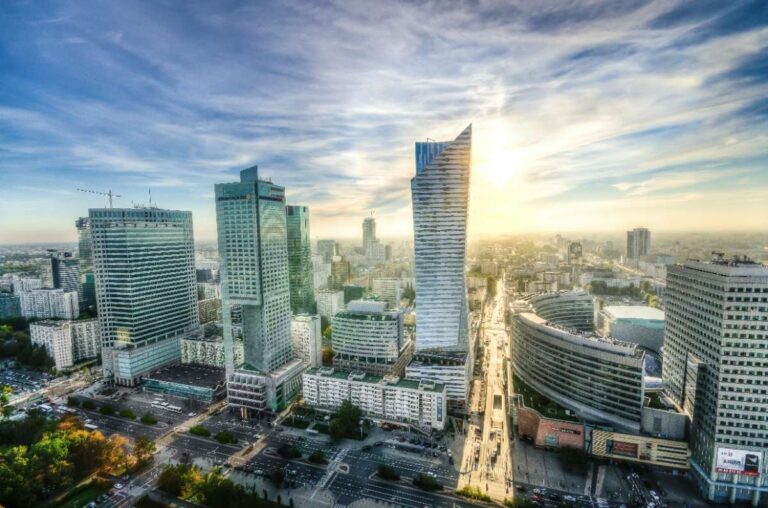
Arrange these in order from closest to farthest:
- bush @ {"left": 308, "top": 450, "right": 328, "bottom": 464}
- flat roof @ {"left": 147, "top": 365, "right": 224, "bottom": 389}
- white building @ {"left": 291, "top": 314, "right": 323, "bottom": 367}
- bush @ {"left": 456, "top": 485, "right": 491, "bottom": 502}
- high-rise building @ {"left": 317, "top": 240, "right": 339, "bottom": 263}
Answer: bush @ {"left": 456, "top": 485, "right": 491, "bottom": 502} → bush @ {"left": 308, "top": 450, "right": 328, "bottom": 464} → flat roof @ {"left": 147, "top": 365, "right": 224, "bottom": 389} → white building @ {"left": 291, "top": 314, "right": 323, "bottom": 367} → high-rise building @ {"left": 317, "top": 240, "right": 339, "bottom": 263}

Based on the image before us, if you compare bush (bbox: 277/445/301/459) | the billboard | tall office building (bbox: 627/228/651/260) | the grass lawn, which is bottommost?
the grass lawn

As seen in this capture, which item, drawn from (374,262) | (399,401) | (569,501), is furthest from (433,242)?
(374,262)

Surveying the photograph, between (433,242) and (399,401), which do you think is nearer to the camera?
(399,401)

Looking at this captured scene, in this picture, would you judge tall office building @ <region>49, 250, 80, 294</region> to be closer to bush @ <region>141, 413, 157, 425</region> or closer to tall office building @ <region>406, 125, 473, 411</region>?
bush @ <region>141, 413, 157, 425</region>

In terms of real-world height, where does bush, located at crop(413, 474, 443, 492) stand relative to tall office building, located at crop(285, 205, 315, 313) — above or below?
below

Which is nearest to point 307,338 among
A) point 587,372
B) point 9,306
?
point 587,372

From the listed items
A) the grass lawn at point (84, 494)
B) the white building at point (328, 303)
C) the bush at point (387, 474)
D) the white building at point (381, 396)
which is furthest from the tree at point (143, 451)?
the white building at point (328, 303)

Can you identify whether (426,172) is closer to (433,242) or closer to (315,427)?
(433,242)

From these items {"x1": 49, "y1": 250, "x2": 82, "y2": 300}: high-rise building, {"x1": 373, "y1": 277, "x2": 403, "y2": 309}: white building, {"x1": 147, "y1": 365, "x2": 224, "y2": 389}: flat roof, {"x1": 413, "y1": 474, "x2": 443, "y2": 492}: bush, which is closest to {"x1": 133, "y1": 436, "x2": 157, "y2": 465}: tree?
{"x1": 147, "y1": 365, "x2": 224, "y2": 389}: flat roof
